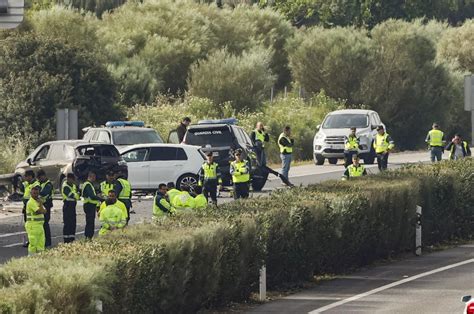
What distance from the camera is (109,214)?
2248 centimetres

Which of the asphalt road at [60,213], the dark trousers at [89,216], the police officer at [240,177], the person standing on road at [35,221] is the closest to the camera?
the person standing on road at [35,221]

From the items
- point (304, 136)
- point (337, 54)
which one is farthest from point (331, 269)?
point (337, 54)

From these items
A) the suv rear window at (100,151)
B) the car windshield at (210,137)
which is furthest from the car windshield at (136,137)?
the suv rear window at (100,151)

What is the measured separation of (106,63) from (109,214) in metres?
31.5

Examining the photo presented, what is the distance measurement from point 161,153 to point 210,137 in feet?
6.95

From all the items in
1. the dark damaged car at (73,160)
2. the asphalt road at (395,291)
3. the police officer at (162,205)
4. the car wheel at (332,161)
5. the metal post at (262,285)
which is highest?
the dark damaged car at (73,160)

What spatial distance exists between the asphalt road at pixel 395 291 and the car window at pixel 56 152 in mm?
12588

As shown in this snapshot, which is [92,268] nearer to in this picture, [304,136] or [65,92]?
[65,92]

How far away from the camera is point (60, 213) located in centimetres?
3366

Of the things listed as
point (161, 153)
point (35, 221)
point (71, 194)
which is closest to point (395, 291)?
point (35, 221)

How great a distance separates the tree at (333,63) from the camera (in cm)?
6194

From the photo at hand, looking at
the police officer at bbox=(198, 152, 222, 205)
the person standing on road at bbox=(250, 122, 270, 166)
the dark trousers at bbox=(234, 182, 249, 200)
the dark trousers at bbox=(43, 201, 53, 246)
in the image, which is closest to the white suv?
the person standing on road at bbox=(250, 122, 270, 166)

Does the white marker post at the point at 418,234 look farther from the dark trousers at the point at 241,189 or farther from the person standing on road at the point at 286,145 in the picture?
the person standing on road at the point at 286,145

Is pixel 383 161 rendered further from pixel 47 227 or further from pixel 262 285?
pixel 262 285
